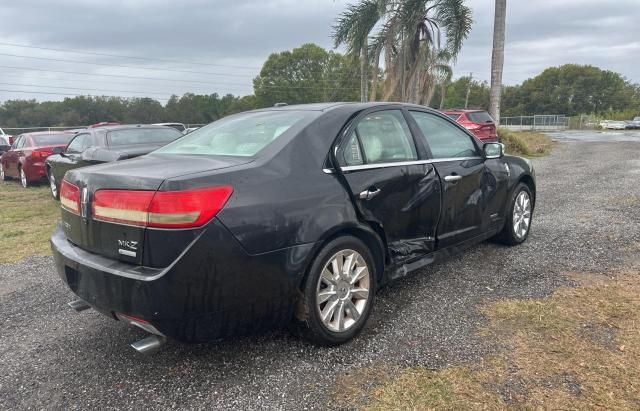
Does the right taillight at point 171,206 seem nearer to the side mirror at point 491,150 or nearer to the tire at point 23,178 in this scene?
the side mirror at point 491,150

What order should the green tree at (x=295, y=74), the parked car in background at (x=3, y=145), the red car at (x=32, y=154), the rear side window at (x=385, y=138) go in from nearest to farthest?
the rear side window at (x=385, y=138), the red car at (x=32, y=154), the parked car in background at (x=3, y=145), the green tree at (x=295, y=74)

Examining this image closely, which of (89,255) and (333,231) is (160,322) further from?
(333,231)

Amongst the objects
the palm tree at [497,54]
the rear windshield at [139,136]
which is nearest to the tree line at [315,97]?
the palm tree at [497,54]

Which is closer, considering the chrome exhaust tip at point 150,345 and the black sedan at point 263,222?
the black sedan at point 263,222

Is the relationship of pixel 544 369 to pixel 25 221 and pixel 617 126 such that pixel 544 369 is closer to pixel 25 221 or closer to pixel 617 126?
pixel 25 221

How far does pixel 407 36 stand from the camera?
51.3 ft

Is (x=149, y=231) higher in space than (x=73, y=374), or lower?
higher

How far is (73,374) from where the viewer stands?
110 inches

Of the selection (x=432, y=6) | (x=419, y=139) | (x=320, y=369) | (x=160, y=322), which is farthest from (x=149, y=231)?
(x=432, y=6)

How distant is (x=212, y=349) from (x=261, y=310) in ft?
2.03

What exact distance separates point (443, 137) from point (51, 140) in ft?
34.6

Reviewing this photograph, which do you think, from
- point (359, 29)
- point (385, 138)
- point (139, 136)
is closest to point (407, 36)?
point (359, 29)

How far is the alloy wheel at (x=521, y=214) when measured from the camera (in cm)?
495

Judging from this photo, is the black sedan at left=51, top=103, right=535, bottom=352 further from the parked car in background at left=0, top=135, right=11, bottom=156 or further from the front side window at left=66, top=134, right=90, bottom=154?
the parked car in background at left=0, top=135, right=11, bottom=156
